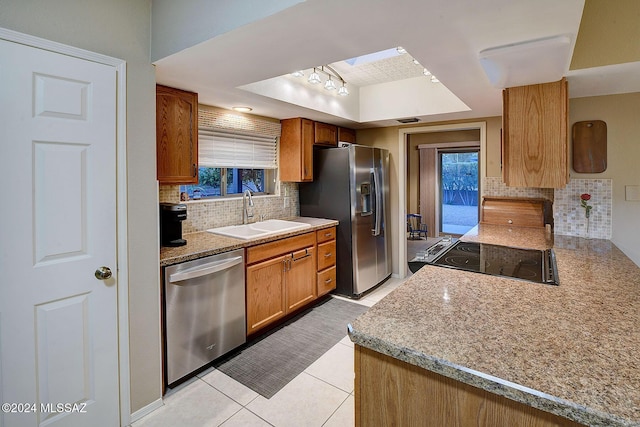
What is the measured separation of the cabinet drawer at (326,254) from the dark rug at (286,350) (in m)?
0.49

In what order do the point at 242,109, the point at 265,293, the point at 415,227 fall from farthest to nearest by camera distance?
the point at 415,227 < the point at 242,109 < the point at 265,293

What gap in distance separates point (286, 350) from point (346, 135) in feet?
9.23

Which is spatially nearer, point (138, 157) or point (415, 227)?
point (138, 157)

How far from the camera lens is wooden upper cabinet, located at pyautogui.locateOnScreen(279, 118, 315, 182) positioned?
353cm

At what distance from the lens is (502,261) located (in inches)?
74.4

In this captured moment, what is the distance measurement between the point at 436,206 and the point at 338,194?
14.5 ft

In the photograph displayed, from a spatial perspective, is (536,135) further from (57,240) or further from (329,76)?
(57,240)

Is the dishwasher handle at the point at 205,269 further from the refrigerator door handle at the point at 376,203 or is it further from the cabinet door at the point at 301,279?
the refrigerator door handle at the point at 376,203

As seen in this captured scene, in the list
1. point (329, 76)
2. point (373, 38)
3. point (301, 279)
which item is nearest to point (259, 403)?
point (301, 279)

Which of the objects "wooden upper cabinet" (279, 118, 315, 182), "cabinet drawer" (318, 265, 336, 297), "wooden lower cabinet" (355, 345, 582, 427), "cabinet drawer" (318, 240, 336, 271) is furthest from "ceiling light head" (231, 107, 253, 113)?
"wooden lower cabinet" (355, 345, 582, 427)

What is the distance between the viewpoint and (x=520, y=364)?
0.84m

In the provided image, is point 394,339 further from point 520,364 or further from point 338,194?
point 338,194

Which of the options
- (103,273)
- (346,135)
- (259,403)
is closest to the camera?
(103,273)

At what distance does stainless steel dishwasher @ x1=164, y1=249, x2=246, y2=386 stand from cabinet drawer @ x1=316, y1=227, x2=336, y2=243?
109cm
